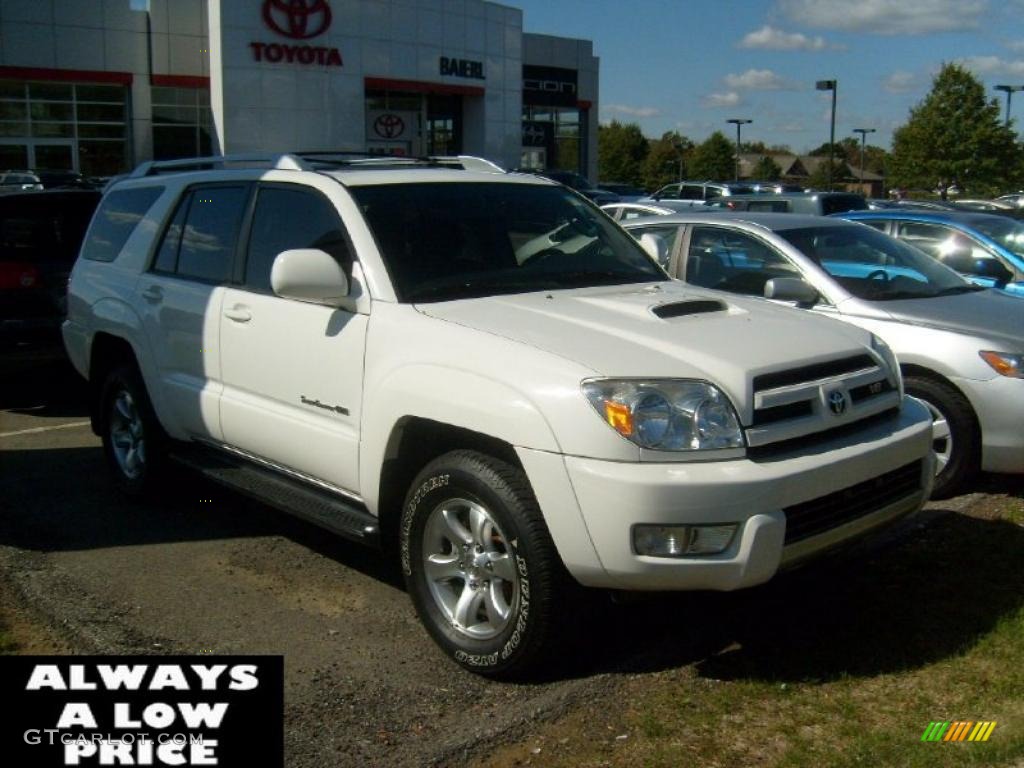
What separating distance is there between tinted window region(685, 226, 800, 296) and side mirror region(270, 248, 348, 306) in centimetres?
356

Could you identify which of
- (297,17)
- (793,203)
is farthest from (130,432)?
(297,17)

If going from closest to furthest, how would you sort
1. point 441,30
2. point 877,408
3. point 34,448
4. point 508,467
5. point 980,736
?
point 980,736, point 508,467, point 877,408, point 34,448, point 441,30

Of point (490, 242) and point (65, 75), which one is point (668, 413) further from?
point (65, 75)

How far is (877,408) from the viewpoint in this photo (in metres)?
4.34

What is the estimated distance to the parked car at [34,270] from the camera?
8648 mm

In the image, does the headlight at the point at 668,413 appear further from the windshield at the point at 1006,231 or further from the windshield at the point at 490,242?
the windshield at the point at 1006,231

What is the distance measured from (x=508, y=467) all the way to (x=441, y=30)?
113ft

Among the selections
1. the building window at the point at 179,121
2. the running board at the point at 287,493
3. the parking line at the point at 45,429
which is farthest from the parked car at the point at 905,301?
the building window at the point at 179,121

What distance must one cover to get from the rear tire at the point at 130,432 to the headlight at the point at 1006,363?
15.0ft

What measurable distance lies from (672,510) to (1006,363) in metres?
3.33

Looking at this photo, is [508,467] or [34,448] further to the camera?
[34,448]

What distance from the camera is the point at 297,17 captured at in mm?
32531

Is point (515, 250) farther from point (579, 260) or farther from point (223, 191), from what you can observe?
Answer: point (223, 191)

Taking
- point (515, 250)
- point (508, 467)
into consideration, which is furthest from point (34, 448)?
point (508, 467)
